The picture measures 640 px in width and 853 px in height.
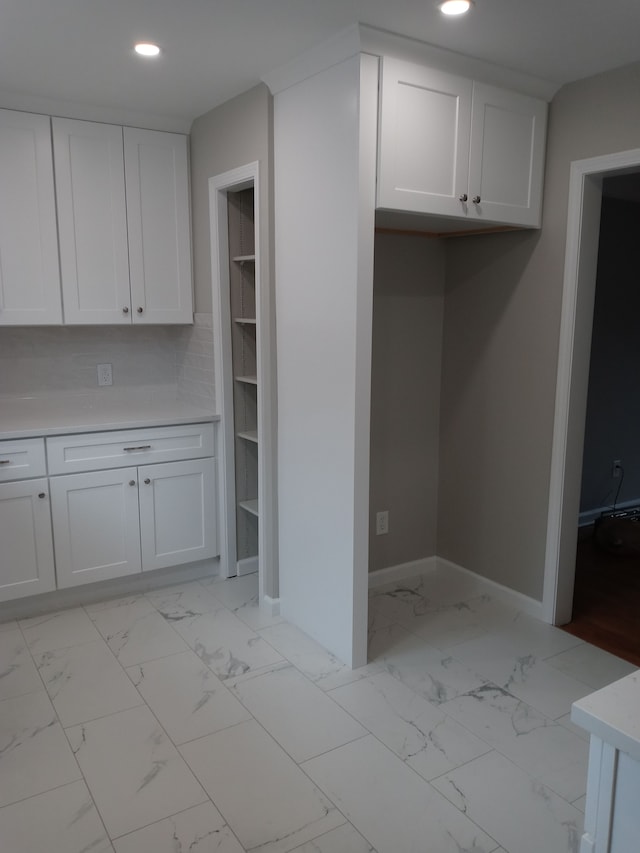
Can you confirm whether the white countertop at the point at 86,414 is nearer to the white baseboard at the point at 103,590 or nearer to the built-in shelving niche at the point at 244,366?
the built-in shelving niche at the point at 244,366

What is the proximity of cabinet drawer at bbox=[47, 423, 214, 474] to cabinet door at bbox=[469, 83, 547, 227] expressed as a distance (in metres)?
1.77

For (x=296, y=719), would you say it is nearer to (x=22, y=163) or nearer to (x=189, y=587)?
(x=189, y=587)

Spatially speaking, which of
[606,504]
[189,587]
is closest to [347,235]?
[189,587]

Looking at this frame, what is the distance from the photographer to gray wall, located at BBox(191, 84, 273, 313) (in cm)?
293

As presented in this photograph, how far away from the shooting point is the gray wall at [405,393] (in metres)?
3.34

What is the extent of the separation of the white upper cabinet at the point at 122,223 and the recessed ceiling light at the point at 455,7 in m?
1.81

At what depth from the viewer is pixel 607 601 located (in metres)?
3.42

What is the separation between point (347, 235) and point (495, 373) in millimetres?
1190

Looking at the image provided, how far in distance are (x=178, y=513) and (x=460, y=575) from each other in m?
1.53

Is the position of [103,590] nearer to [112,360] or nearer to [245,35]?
[112,360]

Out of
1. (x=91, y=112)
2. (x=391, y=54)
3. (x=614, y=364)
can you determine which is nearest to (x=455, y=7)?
(x=391, y=54)

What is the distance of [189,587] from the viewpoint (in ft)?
11.8

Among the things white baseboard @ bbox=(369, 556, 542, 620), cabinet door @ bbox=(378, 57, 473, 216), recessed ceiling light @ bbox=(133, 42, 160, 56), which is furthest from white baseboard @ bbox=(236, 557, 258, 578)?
recessed ceiling light @ bbox=(133, 42, 160, 56)

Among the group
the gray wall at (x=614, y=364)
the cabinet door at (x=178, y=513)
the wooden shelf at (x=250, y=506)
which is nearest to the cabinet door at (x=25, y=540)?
the cabinet door at (x=178, y=513)
